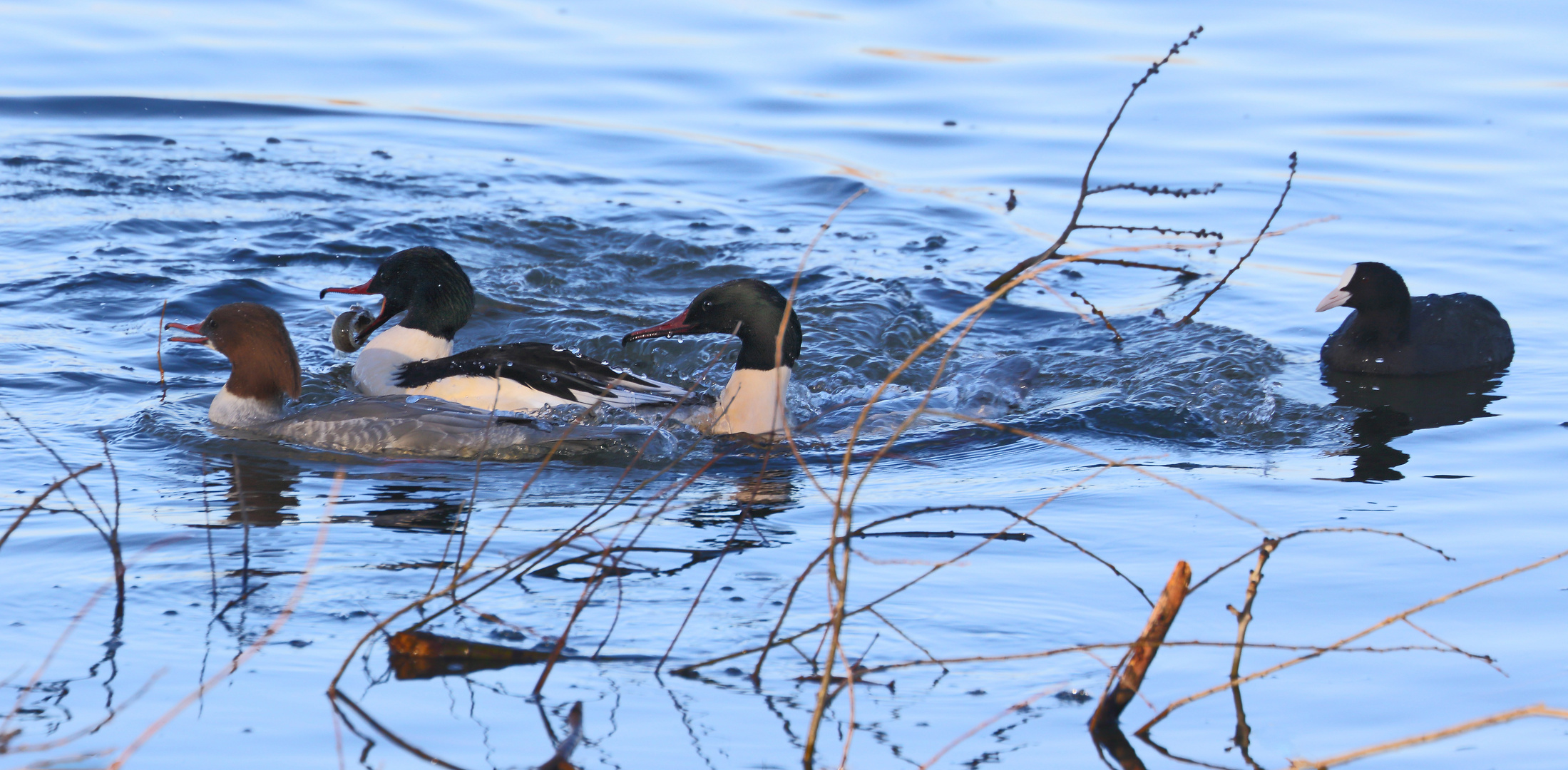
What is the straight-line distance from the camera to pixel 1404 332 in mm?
8734

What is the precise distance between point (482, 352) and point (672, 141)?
6.86 m

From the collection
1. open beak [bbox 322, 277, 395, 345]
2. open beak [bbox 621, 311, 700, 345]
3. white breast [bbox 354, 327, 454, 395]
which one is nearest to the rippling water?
open beak [bbox 322, 277, 395, 345]

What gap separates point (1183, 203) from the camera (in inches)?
484

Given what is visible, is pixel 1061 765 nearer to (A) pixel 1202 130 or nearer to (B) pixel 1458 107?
(A) pixel 1202 130

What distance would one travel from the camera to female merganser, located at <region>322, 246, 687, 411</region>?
7.38 meters

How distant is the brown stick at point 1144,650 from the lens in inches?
144

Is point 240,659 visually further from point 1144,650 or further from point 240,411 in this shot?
point 240,411

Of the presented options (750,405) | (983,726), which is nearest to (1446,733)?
(983,726)

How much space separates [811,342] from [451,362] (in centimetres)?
249

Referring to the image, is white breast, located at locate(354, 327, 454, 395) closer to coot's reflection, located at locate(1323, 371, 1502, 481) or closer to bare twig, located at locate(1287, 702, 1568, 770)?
coot's reflection, located at locate(1323, 371, 1502, 481)

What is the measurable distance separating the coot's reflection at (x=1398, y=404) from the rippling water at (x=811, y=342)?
4cm

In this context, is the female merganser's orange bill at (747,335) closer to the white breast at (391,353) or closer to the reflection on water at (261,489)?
the white breast at (391,353)

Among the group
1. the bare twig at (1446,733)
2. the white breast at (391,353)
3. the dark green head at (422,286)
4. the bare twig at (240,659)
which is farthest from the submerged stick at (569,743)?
the dark green head at (422,286)

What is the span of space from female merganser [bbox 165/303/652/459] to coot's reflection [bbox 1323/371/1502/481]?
343 centimetres
